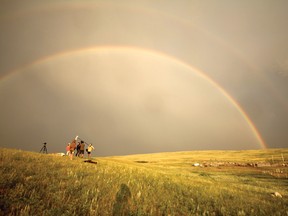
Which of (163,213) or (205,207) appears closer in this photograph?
(163,213)

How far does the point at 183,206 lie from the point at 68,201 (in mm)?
3598

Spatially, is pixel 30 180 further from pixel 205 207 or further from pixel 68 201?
pixel 205 207

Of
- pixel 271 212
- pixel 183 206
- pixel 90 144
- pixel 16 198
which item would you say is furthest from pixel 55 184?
pixel 90 144

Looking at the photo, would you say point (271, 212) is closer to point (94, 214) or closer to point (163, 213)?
point (163, 213)

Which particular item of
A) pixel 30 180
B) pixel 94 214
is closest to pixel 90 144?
pixel 30 180

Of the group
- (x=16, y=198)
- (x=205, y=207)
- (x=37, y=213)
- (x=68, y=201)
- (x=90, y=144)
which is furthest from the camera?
(x=90, y=144)

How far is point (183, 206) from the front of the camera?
235 inches

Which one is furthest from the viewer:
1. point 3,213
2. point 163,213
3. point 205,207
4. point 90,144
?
point 90,144

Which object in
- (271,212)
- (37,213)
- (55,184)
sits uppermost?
(55,184)

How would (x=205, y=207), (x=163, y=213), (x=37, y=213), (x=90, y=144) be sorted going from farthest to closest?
(x=90, y=144)
(x=205, y=207)
(x=163, y=213)
(x=37, y=213)

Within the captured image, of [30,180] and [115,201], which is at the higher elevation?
[30,180]

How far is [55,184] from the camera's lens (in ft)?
19.0

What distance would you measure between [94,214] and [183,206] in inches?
120

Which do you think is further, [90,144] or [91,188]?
[90,144]
